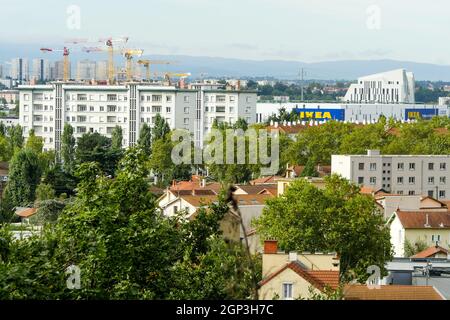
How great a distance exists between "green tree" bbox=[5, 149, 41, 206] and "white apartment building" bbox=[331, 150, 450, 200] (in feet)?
29.7

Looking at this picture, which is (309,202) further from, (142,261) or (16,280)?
(16,280)

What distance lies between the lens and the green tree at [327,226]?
71.2ft

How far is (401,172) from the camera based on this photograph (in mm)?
43250

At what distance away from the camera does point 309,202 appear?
76.6ft

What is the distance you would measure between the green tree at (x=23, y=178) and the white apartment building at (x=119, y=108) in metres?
22.7

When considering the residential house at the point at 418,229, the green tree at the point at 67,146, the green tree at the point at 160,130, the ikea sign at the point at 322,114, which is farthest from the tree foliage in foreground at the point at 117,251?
the ikea sign at the point at 322,114

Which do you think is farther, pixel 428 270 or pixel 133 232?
pixel 428 270

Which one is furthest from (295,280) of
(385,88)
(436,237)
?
(385,88)

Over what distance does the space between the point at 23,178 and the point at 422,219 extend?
14.0 metres

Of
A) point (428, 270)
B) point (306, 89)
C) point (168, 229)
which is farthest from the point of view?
point (306, 89)

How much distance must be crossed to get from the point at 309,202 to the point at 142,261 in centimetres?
1489

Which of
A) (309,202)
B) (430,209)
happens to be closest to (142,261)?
(309,202)

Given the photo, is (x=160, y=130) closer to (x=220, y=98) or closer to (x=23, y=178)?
(x=220, y=98)
